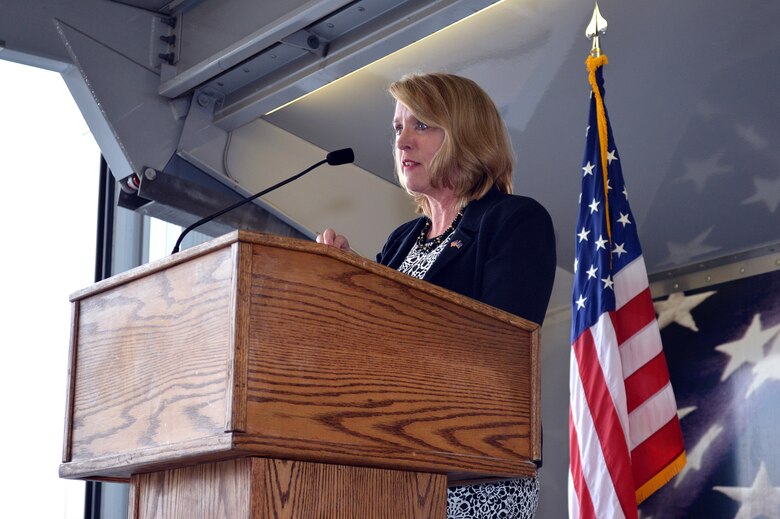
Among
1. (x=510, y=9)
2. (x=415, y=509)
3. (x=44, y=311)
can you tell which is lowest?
(x=415, y=509)

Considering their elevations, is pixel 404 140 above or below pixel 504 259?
above

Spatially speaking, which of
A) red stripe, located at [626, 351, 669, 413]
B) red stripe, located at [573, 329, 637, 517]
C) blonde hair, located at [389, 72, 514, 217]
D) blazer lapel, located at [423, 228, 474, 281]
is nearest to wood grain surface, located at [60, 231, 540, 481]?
blazer lapel, located at [423, 228, 474, 281]

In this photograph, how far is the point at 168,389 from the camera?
117cm

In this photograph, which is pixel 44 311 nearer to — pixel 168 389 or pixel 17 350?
pixel 17 350

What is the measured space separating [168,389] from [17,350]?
12.6 ft

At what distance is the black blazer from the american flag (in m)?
1.36

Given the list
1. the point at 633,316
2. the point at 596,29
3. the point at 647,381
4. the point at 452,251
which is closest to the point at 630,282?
the point at 633,316

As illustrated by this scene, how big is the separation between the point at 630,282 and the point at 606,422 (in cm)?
47

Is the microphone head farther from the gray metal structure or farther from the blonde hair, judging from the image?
the gray metal structure

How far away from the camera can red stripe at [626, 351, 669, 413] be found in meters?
3.14

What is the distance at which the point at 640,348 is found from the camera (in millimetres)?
3172

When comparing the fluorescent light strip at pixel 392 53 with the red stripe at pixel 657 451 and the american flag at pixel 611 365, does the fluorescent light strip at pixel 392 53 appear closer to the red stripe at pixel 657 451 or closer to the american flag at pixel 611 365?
the american flag at pixel 611 365

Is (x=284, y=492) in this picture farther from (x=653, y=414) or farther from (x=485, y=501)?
(x=653, y=414)

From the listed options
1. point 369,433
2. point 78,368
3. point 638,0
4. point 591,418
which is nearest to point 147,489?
point 78,368
